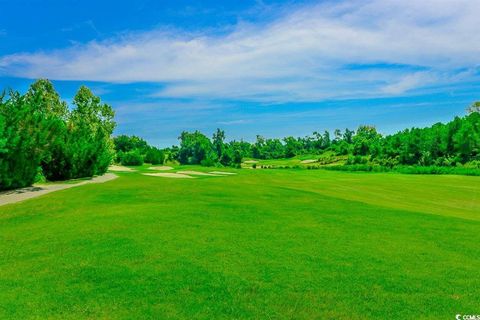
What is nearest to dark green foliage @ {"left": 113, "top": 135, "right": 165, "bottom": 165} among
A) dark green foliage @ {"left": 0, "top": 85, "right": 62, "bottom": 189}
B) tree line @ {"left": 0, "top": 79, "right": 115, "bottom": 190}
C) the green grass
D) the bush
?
the bush

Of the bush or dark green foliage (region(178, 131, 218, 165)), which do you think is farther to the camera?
dark green foliage (region(178, 131, 218, 165))

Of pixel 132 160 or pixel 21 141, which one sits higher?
pixel 21 141

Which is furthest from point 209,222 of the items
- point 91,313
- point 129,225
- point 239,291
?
point 91,313

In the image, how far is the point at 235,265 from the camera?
8297 mm

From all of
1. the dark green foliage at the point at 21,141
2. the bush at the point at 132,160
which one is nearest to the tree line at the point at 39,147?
the dark green foliage at the point at 21,141

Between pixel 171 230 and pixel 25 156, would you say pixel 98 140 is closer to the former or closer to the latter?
pixel 25 156

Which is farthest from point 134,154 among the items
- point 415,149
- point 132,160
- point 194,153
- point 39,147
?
point 415,149

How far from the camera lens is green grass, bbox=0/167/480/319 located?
6484 mm

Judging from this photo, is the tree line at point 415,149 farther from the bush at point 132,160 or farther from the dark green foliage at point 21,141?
the dark green foliage at point 21,141

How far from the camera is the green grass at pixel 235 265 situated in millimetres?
6484

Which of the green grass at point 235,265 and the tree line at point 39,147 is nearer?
the green grass at point 235,265

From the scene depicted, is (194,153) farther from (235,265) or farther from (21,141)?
(235,265)

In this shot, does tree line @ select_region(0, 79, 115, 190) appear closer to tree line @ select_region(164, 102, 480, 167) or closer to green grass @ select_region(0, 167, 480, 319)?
green grass @ select_region(0, 167, 480, 319)

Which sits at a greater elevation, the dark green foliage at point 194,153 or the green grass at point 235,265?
the dark green foliage at point 194,153
